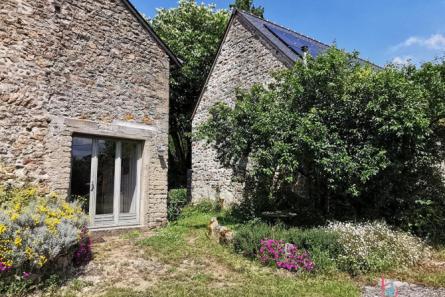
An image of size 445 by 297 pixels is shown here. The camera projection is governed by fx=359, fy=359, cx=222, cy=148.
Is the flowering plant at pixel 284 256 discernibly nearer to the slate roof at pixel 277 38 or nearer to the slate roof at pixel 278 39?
the slate roof at pixel 277 38

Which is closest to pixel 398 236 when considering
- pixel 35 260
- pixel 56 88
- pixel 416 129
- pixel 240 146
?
pixel 416 129

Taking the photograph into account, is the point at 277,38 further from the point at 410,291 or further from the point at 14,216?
the point at 14,216

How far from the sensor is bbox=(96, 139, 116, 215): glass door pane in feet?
29.5

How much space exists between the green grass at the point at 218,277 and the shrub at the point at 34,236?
3.77 feet

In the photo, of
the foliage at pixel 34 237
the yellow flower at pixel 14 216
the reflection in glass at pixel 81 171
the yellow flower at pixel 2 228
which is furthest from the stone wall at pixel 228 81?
the yellow flower at pixel 2 228

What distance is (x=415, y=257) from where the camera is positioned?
729cm

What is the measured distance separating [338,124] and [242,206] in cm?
386

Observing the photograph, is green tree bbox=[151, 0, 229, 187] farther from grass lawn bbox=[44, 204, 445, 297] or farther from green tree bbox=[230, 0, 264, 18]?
grass lawn bbox=[44, 204, 445, 297]

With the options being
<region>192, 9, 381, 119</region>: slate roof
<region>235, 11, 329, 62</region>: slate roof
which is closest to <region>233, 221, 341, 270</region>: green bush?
<region>192, 9, 381, 119</region>: slate roof

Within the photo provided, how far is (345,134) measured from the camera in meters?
8.57

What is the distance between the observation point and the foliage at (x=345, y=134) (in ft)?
25.9

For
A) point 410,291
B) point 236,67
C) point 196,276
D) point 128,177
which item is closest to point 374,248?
point 410,291

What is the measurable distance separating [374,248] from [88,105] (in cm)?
724

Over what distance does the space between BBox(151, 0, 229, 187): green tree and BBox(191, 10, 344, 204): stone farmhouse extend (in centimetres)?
390
